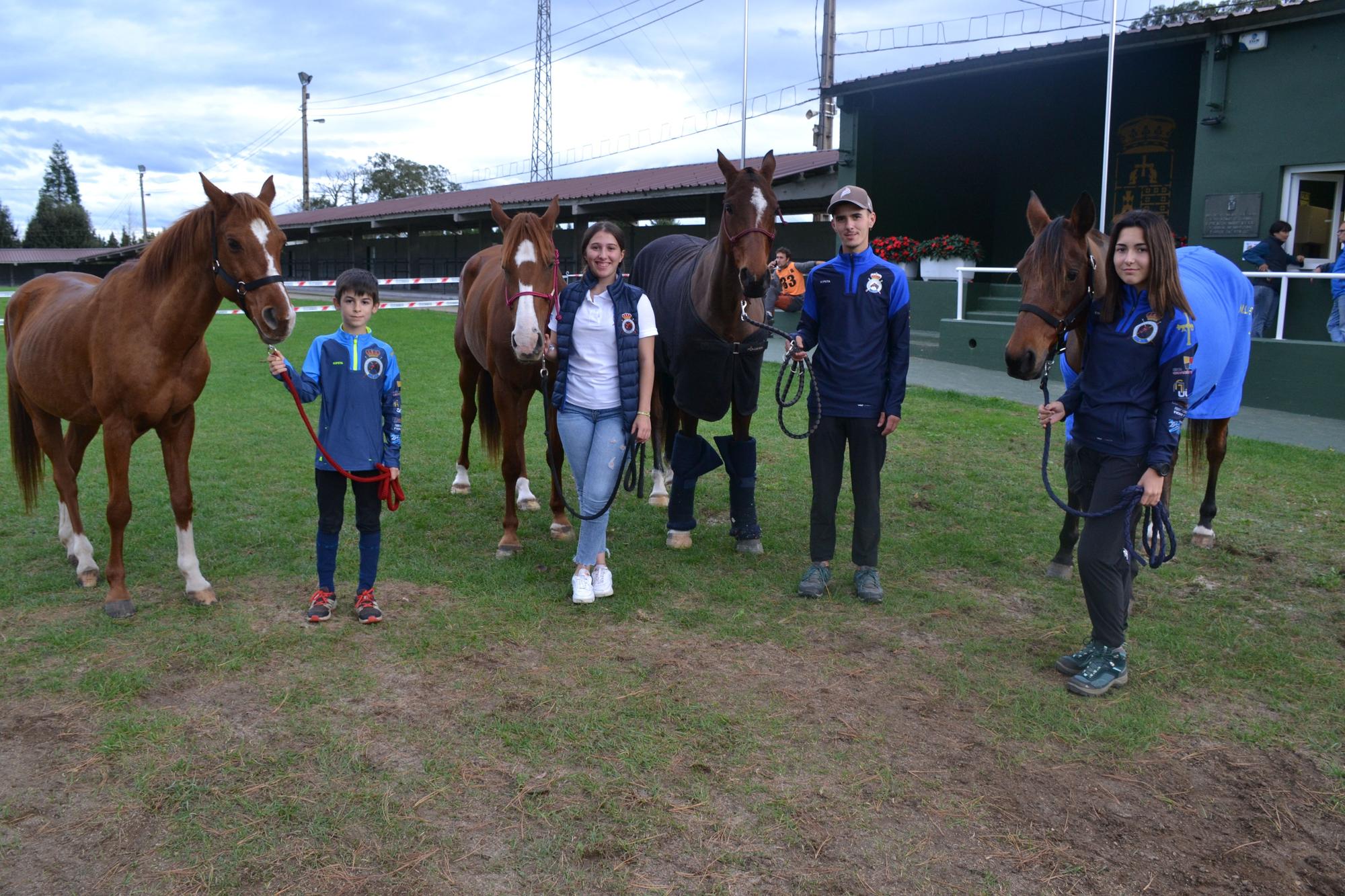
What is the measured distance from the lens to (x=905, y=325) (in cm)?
413

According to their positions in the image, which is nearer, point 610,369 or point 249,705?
point 249,705

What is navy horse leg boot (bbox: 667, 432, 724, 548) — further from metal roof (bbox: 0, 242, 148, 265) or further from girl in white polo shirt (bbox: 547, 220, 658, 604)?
metal roof (bbox: 0, 242, 148, 265)

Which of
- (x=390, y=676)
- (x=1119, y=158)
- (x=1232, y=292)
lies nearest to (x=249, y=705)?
(x=390, y=676)

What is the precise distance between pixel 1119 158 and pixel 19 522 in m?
14.3

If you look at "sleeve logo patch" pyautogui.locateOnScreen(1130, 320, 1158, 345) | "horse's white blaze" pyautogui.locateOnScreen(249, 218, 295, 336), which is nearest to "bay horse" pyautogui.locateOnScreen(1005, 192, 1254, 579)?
"sleeve logo patch" pyautogui.locateOnScreen(1130, 320, 1158, 345)

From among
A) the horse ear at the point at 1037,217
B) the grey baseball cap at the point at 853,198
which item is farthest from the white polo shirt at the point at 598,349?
the horse ear at the point at 1037,217

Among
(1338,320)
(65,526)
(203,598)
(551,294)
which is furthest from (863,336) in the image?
(1338,320)

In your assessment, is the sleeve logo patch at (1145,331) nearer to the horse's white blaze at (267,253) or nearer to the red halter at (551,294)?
the red halter at (551,294)

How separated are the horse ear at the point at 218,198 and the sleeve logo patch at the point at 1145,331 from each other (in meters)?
3.63

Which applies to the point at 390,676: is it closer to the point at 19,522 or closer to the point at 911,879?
the point at 911,879

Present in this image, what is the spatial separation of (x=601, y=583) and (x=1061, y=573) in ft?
7.83

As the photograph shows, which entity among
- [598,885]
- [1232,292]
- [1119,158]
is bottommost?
[598,885]

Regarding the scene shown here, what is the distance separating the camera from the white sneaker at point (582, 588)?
4258 millimetres

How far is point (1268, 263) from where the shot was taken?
9.31 m
